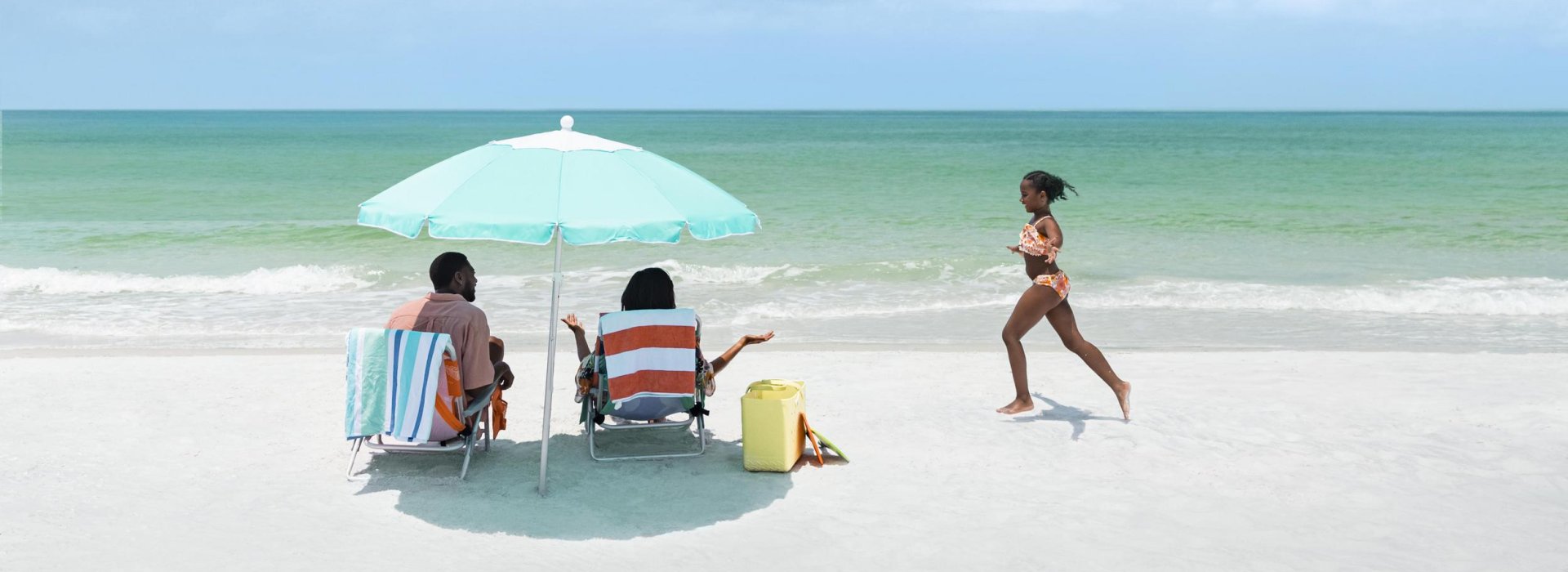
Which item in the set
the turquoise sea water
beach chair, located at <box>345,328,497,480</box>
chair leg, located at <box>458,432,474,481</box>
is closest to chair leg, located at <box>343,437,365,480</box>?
beach chair, located at <box>345,328,497,480</box>

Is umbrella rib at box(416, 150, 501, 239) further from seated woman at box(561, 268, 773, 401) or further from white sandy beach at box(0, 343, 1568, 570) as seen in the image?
white sandy beach at box(0, 343, 1568, 570)

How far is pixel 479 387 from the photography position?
5.10 meters

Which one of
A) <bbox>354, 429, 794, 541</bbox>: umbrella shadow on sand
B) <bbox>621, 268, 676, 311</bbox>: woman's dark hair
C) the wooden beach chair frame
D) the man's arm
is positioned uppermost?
<bbox>621, 268, 676, 311</bbox>: woman's dark hair

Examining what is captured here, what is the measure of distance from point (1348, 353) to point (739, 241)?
30.5 ft

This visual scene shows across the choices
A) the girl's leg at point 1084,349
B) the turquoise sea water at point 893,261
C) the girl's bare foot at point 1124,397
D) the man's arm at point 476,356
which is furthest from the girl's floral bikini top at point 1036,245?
the turquoise sea water at point 893,261

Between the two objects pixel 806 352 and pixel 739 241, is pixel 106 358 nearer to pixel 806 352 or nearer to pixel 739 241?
pixel 806 352

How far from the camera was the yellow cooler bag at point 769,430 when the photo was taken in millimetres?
5176

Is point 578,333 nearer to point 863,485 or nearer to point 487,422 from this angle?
point 487,422

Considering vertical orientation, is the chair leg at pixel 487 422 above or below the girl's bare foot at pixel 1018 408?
below

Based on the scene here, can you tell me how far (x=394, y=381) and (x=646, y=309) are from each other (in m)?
1.10

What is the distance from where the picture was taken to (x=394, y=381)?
4.75 meters

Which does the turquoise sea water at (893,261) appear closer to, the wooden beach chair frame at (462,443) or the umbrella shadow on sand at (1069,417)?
the umbrella shadow on sand at (1069,417)

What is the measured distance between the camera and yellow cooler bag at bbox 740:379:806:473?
518cm

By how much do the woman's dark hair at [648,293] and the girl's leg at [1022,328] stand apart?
1749mm
